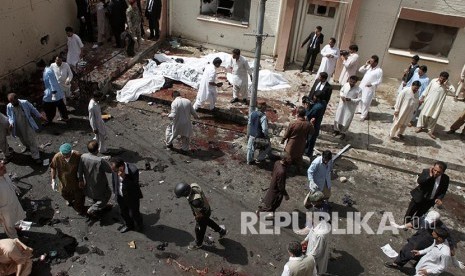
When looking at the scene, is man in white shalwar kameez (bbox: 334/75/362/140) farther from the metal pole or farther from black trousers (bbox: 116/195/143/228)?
black trousers (bbox: 116/195/143/228)

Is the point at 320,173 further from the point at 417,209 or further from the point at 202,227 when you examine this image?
the point at 202,227

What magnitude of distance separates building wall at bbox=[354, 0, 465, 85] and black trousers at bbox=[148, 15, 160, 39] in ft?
22.2

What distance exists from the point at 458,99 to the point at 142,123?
9.70 meters

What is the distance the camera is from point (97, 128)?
8312 millimetres

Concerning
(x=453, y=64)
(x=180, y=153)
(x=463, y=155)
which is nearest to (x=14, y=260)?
(x=180, y=153)

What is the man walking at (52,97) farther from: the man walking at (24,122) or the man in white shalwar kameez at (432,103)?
the man in white shalwar kameez at (432,103)

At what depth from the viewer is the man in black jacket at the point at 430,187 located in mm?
6750

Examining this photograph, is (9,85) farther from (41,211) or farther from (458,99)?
(458,99)

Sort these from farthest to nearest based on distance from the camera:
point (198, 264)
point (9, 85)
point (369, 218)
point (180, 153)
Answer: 1. point (9, 85)
2. point (180, 153)
3. point (369, 218)
4. point (198, 264)

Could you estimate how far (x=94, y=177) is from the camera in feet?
21.7

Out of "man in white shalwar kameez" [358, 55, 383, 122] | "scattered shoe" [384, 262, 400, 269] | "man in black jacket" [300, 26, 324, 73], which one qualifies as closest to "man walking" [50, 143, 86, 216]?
"scattered shoe" [384, 262, 400, 269]

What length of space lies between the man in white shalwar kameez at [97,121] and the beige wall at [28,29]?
13.3 ft

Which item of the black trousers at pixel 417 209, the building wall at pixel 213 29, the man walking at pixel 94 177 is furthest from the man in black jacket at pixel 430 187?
the building wall at pixel 213 29

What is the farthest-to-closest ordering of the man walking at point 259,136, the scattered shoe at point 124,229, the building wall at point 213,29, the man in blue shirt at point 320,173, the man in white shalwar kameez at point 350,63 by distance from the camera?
the building wall at point 213,29, the man in white shalwar kameez at point 350,63, the man walking at point 259,136, the man in blue shirt at point 320,173, the scattered shoe at point 124,229
